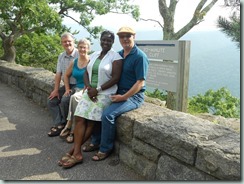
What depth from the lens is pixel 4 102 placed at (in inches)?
219

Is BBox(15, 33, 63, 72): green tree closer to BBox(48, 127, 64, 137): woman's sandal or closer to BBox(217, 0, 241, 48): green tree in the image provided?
BBox(48, 127, 64, 137): woman's sandal

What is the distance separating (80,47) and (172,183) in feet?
6.99

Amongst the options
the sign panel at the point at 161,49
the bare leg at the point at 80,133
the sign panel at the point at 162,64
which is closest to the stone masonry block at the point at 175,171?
the bare leg at the point at 80,133

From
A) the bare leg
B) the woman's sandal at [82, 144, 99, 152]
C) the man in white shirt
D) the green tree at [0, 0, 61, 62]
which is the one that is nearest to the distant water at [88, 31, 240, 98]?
the man in white shirt

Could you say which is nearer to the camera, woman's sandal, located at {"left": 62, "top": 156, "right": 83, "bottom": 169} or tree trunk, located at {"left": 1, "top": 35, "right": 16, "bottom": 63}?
woman's sandal, located at {"left": 62, "top": 156, "right": 83, "bottom": 169}

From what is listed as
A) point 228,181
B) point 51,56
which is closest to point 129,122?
point 228,181

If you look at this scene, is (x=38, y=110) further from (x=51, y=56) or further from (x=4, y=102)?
(x=51, y=56)

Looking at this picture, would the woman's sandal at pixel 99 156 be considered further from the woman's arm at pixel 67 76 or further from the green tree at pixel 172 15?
the green tree at pixel 172 15

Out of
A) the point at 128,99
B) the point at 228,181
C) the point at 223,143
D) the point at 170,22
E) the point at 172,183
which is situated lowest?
the point at 172,183

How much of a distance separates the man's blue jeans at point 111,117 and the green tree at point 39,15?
19.3 feet

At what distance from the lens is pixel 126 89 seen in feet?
10.1

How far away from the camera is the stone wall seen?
78.0 inches

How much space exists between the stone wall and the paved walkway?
0.24 meters

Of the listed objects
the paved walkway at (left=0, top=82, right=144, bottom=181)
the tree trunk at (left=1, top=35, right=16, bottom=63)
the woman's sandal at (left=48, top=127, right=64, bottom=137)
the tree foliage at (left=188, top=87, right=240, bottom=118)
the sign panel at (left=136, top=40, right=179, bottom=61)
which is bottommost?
the tree foliage at (left=188, top=87, right=240, bottom=118)
